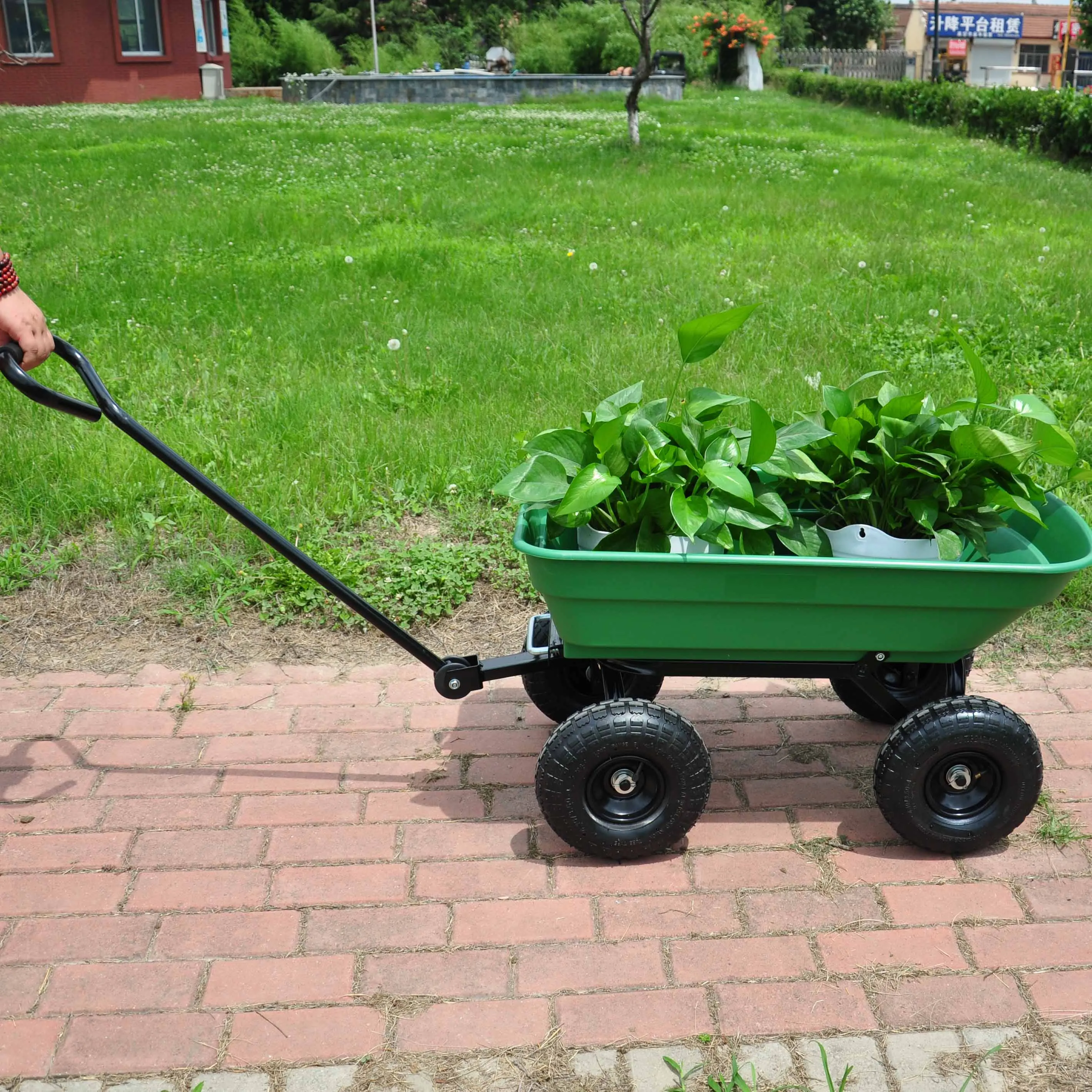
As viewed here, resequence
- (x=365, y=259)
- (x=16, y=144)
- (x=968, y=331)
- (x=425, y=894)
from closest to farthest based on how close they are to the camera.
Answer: (x=425, y=894) < (x=968, y=331) < (x=365, y=259) < (x=16, y=144)

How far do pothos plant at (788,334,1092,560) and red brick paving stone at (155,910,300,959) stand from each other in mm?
1496

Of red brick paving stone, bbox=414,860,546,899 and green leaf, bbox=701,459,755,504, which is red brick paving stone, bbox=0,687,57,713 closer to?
red brick paving stone, bbox=414,860,546,899

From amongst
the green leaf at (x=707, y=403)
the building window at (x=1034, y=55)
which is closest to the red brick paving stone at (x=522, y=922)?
the green leaf at (x=707, y=403)

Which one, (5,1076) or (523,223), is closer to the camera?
(5,1076)

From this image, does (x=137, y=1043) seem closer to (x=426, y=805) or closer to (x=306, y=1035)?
(x=306, y=1035)

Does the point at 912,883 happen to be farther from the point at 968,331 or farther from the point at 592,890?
the point at 968,331

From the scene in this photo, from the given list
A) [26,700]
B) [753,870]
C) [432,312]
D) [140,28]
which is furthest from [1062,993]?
[140,28]

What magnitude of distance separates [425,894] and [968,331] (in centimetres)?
470

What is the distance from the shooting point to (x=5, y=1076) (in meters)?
2.11

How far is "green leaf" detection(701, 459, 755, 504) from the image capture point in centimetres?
243

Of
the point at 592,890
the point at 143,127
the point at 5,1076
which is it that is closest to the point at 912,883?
the point at 592,890

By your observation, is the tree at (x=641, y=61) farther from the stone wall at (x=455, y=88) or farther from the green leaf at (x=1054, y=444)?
the stone wall at (x=455, y=88)

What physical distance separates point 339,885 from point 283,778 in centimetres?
49

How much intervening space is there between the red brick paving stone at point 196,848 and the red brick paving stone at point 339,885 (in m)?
0.12
